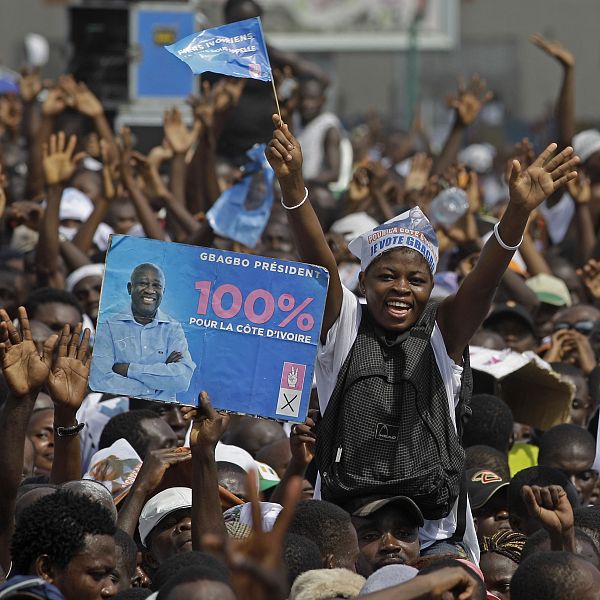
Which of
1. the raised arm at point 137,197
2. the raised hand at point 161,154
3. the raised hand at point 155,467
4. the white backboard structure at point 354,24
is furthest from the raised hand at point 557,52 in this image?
the white backboard structure at point 354,24

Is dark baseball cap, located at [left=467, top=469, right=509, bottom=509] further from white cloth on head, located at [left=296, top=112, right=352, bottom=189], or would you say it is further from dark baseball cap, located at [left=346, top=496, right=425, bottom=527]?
white cloth on head, located at [left=296, top=112, right=352, bottom=189]

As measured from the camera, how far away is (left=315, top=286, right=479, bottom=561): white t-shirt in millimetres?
5297

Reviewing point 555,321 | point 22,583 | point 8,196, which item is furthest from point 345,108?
point 22,583

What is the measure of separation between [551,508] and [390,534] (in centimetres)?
54

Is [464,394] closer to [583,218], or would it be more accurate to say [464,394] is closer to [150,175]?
[150,175]

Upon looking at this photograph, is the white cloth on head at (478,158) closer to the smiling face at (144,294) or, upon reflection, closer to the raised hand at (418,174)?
the raised hand at (418,174)

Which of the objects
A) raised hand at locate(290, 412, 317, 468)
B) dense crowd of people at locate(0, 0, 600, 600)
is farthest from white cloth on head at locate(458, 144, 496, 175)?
raised hand at locate(290, 412, 317, 468)

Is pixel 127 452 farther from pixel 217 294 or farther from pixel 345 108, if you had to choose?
pixel 345 108

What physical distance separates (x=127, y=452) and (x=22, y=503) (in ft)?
3.77

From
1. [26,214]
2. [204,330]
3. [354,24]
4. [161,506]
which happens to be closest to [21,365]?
[204,330]

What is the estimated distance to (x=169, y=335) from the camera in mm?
5348

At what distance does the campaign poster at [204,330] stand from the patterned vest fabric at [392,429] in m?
0.16

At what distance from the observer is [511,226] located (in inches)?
200

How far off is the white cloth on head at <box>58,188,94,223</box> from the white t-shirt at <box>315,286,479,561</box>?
15.7 ft
